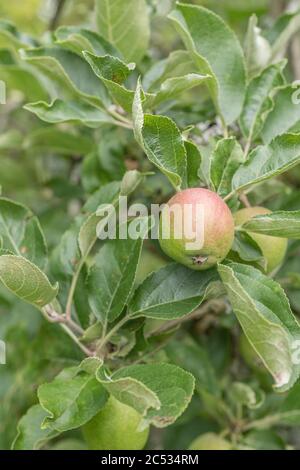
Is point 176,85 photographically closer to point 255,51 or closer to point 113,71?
point 113,71

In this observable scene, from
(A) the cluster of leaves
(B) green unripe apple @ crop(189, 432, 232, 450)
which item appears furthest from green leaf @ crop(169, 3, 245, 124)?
(B) green unripe apple @ crop(189, 432, 232, 450)

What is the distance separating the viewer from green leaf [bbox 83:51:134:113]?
2.91ft

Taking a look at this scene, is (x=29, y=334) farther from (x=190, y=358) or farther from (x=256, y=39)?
(x=256, y=39)

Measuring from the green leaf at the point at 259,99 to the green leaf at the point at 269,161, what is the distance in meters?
0.17

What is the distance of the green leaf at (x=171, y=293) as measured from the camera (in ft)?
3.09

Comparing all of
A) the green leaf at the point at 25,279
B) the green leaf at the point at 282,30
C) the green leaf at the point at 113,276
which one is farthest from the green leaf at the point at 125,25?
the green leaf at the point at 25,279

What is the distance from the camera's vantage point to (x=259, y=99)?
1107mm

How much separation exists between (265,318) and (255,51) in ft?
1.86

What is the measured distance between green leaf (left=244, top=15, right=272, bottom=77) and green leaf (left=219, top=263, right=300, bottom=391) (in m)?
0.44

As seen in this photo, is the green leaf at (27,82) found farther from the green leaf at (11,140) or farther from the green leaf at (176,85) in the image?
the green leaf at (176,85)

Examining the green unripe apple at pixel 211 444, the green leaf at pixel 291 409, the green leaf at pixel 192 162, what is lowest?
the green unripe apple at pixel 211 444
